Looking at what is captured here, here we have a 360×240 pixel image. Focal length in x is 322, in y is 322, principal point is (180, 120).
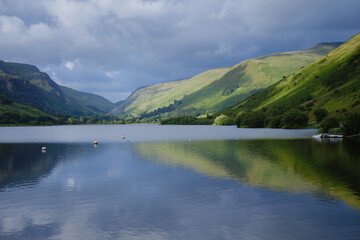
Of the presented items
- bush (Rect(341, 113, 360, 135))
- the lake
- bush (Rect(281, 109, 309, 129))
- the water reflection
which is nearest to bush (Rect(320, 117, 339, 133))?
bush (Rect(341, 113, 360, 135))

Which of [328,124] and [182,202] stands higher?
[328,124]

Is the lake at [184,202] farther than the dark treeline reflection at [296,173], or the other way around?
the dark treeline reflection at [296,173]

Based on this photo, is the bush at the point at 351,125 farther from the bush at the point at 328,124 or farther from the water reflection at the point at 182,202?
the water reflection at the point at 182,202

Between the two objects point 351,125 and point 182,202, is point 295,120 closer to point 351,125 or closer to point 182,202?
point 351,125

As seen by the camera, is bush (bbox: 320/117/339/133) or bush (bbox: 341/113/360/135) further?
bush (bbox: 320/117/339/133)

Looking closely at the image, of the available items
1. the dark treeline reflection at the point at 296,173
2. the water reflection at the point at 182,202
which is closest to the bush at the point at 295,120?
the dark treeline reflection at the point at 296,173

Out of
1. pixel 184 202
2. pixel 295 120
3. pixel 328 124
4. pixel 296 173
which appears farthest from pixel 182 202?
pixel 295 120

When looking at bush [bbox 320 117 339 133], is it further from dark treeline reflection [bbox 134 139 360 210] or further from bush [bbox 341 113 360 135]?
dark treeline reflection [bbox 134 139 360 210]

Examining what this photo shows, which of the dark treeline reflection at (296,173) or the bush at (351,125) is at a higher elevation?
the bush at (351,125)

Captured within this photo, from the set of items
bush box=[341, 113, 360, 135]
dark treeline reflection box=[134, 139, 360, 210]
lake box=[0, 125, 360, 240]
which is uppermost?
bush box=[341, 113, 360, 135]

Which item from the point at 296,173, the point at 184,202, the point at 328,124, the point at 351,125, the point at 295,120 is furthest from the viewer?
the point at 295,120

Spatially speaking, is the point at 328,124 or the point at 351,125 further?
the point at 328,124

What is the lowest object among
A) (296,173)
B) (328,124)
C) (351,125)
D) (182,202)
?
(182,202)

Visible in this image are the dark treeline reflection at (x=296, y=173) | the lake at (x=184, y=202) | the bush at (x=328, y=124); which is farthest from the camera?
the bush at (x=328, y=124)
